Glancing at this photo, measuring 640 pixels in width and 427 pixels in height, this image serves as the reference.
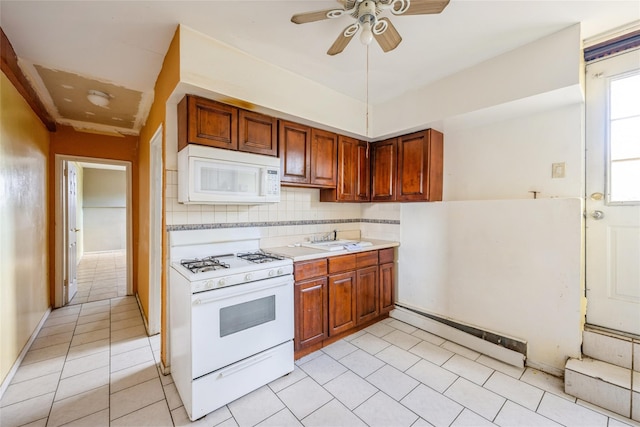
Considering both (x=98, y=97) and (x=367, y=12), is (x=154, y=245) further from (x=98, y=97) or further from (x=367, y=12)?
(x=367, y=12)

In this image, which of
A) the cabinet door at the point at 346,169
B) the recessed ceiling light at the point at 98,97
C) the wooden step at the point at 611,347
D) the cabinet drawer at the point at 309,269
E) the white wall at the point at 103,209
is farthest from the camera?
the white wall at the point at 103,209

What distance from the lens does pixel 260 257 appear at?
90.6 inches

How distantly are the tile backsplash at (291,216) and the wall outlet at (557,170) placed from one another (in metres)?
1.47

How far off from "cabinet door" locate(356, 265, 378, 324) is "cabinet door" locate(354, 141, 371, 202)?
2.89 feet

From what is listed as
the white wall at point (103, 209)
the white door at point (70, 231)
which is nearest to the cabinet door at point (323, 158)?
the white door at point (70, 231)

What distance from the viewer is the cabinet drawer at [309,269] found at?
230 cm

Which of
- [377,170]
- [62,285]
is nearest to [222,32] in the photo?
[377,170]

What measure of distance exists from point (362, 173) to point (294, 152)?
1.04m

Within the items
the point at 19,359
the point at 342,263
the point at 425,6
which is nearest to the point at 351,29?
the point at 425,6

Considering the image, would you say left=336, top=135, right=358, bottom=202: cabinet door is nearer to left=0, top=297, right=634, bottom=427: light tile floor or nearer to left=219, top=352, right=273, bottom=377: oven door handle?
left=0, top=297, right=634, bottom=427: light tile floor

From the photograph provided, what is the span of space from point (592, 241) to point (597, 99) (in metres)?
1.15

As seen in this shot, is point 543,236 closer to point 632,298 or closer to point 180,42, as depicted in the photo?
point 632,298

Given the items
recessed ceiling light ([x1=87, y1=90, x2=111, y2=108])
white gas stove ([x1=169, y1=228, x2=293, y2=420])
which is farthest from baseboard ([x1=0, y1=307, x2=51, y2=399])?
recessed ceiling light ([x1=87, y1=90, x2=111, y2=108])

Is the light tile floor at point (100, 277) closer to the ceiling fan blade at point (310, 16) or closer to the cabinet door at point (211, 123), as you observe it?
the cabinet door at point (211, 123)
